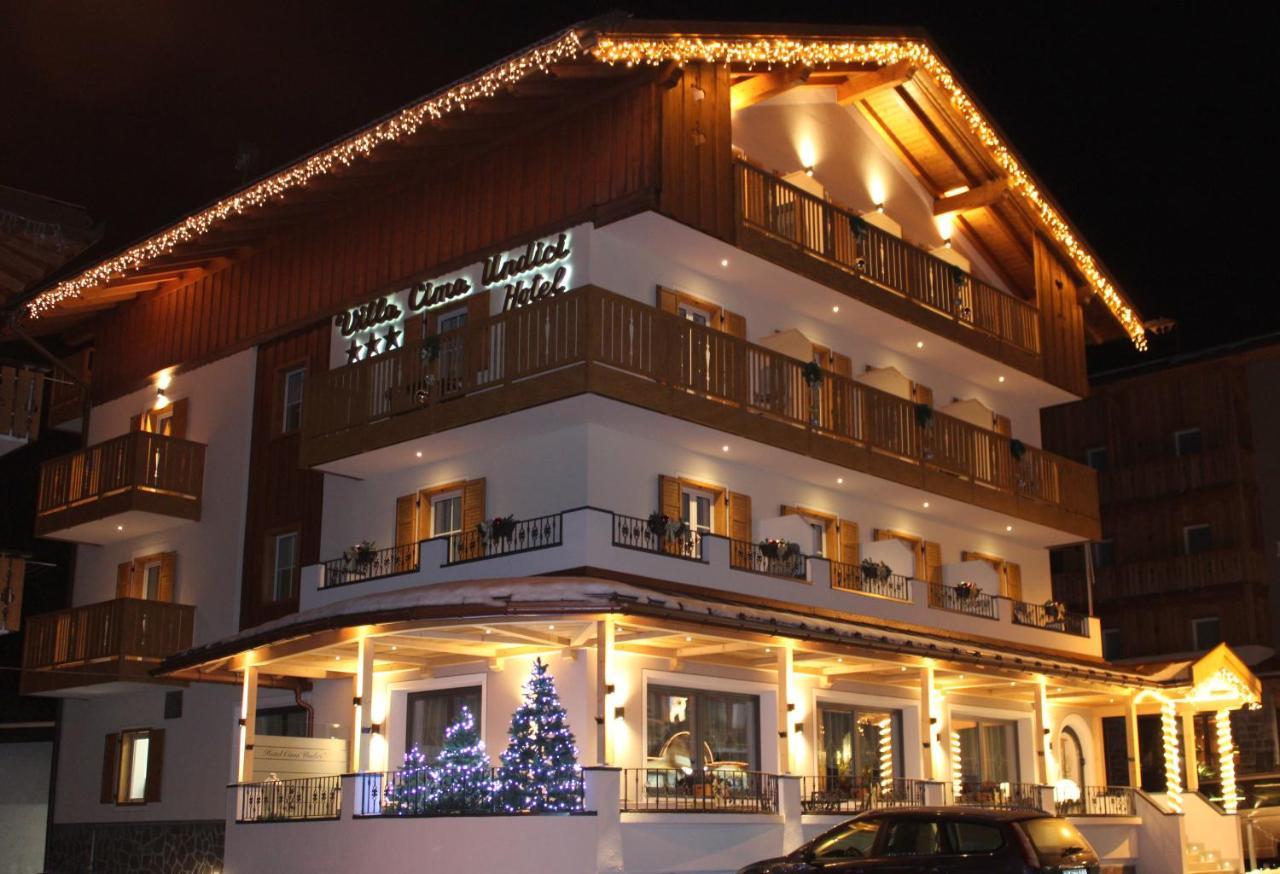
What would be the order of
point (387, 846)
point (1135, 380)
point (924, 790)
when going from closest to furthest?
point (387, 846) < point (924, 790) < point (1135, 380)

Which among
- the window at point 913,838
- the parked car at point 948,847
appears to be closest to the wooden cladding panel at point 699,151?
the parked car at point 948,847

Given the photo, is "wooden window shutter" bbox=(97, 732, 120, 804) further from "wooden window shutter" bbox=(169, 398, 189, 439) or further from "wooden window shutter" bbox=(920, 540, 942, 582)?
"wooden window shutter" bbox=(920, 540, 942, 582)

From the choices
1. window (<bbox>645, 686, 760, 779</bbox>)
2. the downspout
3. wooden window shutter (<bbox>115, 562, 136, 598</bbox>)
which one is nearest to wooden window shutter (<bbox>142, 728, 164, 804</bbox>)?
wooden window shutter (<bbox>115, 562, 136, 598</bbox>)

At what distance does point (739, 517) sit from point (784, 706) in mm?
4407

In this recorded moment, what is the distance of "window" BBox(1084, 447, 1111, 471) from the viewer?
1631 inches

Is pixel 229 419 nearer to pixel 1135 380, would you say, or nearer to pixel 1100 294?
pixel 1100 294

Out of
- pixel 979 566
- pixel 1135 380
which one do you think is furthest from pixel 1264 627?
pixel 979 566

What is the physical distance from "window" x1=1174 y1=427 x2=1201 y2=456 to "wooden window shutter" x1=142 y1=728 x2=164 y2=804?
27061 millimetres

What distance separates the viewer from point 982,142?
3042cm

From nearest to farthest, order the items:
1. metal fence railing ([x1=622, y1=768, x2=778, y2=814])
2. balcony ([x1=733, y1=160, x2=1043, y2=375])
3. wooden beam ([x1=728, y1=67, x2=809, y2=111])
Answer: metal fence railing ([x1=622, y1=768, x2=778, y2=814]) → balcony ([x1=733, y1=160, x2=1043, y2=375]) → wooden beam ([x1=728, y1=67, x2=809, y2=111])

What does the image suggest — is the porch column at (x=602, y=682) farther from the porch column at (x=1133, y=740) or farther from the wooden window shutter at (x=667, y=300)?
the porch column at (x=1133, y=740)

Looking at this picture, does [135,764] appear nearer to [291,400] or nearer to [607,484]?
[291,400]

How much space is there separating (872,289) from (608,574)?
28.9 feet

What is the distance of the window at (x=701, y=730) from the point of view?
22.6 metres
